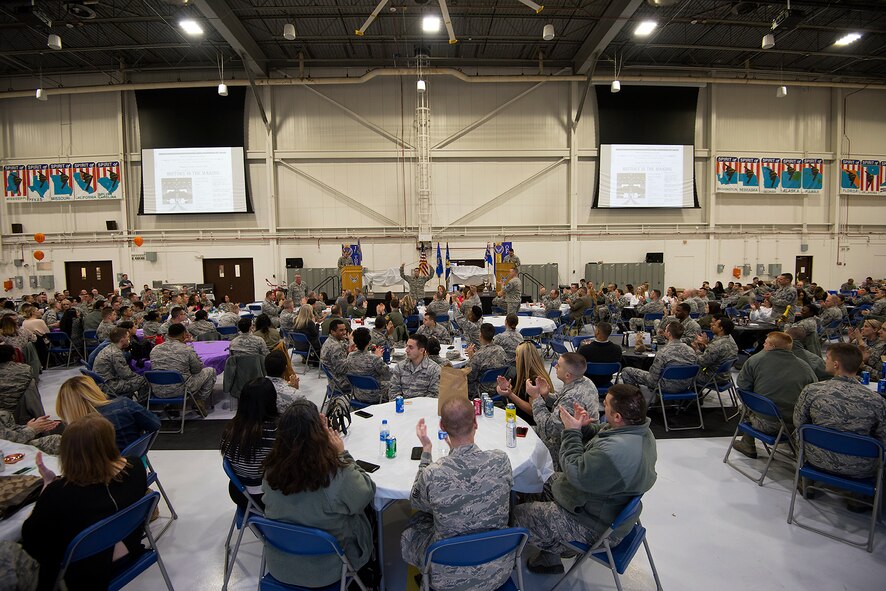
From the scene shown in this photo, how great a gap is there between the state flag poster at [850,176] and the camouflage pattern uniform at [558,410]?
848 inches

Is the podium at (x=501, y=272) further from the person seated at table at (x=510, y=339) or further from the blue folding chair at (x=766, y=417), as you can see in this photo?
the blue folding chair at (x=766, y=417)

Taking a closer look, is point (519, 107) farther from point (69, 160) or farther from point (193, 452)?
→ point (69, 160)

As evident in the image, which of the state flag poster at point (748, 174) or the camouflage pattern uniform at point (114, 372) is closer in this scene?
the camouflage pattern uniform at point (114, 372)

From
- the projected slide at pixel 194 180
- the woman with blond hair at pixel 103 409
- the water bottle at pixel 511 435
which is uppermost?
the projected slide at pixel 194 180

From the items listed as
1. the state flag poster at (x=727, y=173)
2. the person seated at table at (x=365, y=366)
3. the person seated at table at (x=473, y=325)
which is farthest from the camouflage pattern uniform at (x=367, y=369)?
the state flag poster at (x=727, y=173)

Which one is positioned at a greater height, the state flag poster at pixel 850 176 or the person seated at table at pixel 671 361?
the state flag poster at pixel 850 176

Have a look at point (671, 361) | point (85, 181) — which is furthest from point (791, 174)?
point (85, 181)

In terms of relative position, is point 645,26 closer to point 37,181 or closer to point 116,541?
point 116,541

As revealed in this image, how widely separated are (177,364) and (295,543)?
4524 millimetres

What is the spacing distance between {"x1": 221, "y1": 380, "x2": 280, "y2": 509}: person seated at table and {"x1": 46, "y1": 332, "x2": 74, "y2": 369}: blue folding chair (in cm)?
873

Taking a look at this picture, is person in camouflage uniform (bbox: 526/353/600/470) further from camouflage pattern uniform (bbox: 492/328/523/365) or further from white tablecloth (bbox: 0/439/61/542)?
white tablecloth (bbox: 0/439/61/542)

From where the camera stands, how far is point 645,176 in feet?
56.2

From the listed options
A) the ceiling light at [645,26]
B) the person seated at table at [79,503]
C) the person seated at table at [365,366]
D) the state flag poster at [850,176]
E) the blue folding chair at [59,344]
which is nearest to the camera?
the person seated at table at [79,503]

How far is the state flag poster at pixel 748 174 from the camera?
694 inches
